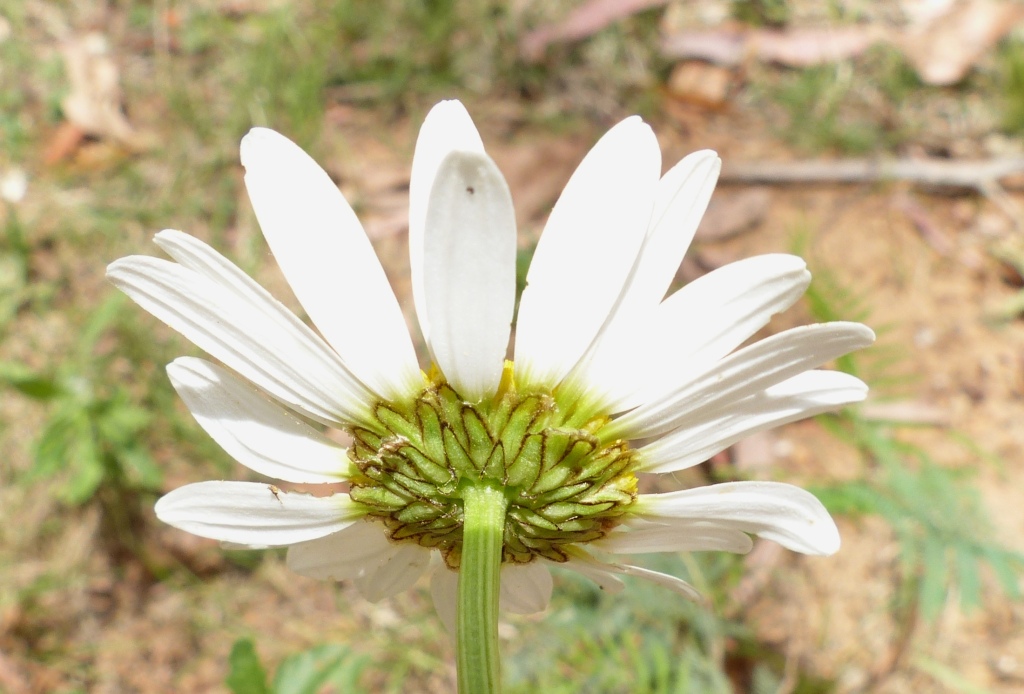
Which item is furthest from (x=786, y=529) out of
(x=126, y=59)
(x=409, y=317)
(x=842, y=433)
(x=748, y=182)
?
(x=126, y=59)

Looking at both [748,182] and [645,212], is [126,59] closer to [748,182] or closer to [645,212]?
[748,182]

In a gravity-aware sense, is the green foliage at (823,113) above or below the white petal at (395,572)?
above

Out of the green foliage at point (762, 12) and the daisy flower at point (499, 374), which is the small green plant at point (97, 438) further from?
the green foliage at point (762, 12)

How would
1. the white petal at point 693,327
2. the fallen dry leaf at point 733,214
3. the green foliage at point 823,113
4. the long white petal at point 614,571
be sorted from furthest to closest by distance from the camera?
the green foliage at point 823,113
the fallen dry leaf at point 733,214
the long white petal at point 614,571
the white petal at point 693,327

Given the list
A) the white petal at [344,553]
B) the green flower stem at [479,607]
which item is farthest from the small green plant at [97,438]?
the green flower stem at [479,607]

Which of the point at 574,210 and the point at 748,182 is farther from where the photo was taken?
the point at 748,182
